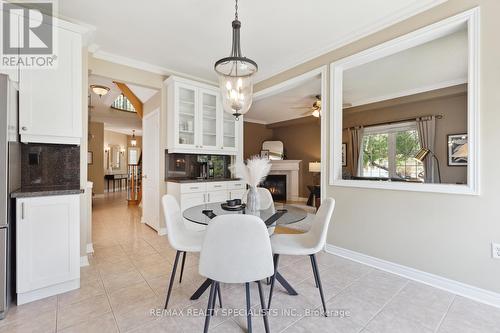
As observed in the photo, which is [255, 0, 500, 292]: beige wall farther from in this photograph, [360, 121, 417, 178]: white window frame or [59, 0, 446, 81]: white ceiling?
[360, 121, 417, 178]: white window frame

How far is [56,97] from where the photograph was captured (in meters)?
2.22

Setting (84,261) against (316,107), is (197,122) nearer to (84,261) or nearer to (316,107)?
(84,261)

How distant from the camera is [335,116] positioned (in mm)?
2980

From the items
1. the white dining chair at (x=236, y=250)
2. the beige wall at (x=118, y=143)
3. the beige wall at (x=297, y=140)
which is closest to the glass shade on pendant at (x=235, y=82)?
the white dining chair at (x=236, y=250)

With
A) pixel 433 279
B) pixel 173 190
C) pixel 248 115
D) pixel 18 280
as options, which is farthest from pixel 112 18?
pixel 248 115

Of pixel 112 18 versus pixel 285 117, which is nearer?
pixel 112 18

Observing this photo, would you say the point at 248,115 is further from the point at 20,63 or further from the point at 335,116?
the point at 20,63

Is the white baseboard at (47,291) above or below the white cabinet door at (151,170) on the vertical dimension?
below

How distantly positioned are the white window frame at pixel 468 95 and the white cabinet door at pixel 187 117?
7.13 ft

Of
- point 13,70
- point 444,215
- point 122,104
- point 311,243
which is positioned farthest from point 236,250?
point 122,104

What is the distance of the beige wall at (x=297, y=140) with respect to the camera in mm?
7189

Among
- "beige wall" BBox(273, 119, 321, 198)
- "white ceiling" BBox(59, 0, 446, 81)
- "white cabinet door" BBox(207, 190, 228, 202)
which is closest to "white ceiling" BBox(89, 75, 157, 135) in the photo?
"white ceiling" BBox(59, 0, 446, 81)

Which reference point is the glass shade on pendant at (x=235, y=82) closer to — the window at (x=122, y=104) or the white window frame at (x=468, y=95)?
the white window frame at (x=468, y=95)

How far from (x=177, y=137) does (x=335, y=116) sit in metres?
2.37
